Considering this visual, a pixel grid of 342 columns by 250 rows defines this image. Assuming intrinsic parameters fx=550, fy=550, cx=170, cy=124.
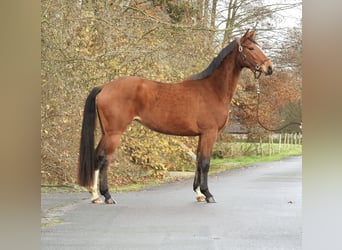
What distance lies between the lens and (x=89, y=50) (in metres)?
3.69

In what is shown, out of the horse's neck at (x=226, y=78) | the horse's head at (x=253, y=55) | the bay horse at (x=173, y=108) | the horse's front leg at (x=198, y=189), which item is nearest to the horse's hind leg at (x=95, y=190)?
the bay horse at (x=173, y=108)

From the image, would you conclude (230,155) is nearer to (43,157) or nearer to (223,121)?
(223,121)

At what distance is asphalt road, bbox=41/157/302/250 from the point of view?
3551 mm

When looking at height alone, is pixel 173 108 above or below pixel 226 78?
below

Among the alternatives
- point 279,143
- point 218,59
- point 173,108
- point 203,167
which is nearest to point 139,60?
point 173,108

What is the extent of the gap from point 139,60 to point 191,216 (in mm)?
1088

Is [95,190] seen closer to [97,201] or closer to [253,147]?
[97,201]

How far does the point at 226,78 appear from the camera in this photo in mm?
3695

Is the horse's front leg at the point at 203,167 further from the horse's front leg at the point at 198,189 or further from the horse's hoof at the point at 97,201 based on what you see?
the horse's hoof at the point at 97,201

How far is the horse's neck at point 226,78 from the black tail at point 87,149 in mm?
840

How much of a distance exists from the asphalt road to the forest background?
16cm

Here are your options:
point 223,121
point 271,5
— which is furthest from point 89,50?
point 271,5

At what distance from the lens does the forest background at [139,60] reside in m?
3.64

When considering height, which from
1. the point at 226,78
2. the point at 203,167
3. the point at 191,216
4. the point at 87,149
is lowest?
the point at 191,216
